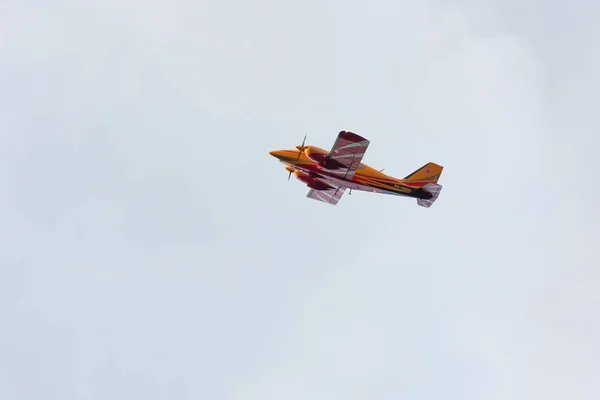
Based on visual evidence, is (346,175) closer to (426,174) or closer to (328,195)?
(328,195)

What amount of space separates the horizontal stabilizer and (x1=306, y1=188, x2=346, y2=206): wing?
23.5 feet

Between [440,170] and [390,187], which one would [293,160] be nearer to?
[390,187]

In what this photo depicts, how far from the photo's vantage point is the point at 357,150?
58000mm

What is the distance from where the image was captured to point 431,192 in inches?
2581

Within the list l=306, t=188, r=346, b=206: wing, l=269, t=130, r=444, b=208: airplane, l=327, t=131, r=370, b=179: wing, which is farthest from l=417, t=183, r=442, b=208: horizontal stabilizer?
l=327, t=131, r=370, b=179: wing

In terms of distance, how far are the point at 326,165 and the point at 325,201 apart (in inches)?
281

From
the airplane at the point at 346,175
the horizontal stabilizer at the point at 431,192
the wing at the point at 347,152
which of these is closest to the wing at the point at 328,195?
the airplane at the point at 346,175

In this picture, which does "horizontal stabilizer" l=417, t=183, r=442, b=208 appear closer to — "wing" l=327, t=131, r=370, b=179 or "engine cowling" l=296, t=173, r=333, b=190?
"wing" l=327, t=131, r=370, b=179

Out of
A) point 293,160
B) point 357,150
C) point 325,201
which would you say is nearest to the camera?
point 357,150

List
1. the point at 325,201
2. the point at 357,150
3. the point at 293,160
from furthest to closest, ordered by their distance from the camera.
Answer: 1. the point at 325,201
2. the point at 293,160
3. the point at 357,150

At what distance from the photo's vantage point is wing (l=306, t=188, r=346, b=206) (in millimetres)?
66375

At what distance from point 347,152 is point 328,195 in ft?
29.4

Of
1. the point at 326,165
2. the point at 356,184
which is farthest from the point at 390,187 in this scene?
the point at 326,165

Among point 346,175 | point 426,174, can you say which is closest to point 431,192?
point 426,174
